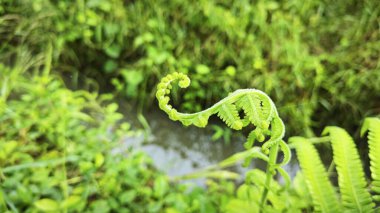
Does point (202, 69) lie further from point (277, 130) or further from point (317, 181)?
point (277, 130)

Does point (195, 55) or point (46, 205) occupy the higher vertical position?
point (195, 55)

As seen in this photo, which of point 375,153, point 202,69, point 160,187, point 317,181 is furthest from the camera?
point 202,69

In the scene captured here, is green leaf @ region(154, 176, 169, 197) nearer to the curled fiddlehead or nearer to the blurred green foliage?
the blurred green foliage

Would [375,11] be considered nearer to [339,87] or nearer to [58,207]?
[339,87]

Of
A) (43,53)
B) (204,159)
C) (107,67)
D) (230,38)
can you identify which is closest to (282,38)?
(230,38)

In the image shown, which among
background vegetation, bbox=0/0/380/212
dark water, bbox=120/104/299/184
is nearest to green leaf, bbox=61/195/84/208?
background vegetation, bbox=0/0/380/212

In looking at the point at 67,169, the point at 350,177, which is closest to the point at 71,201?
the point at 67,169
